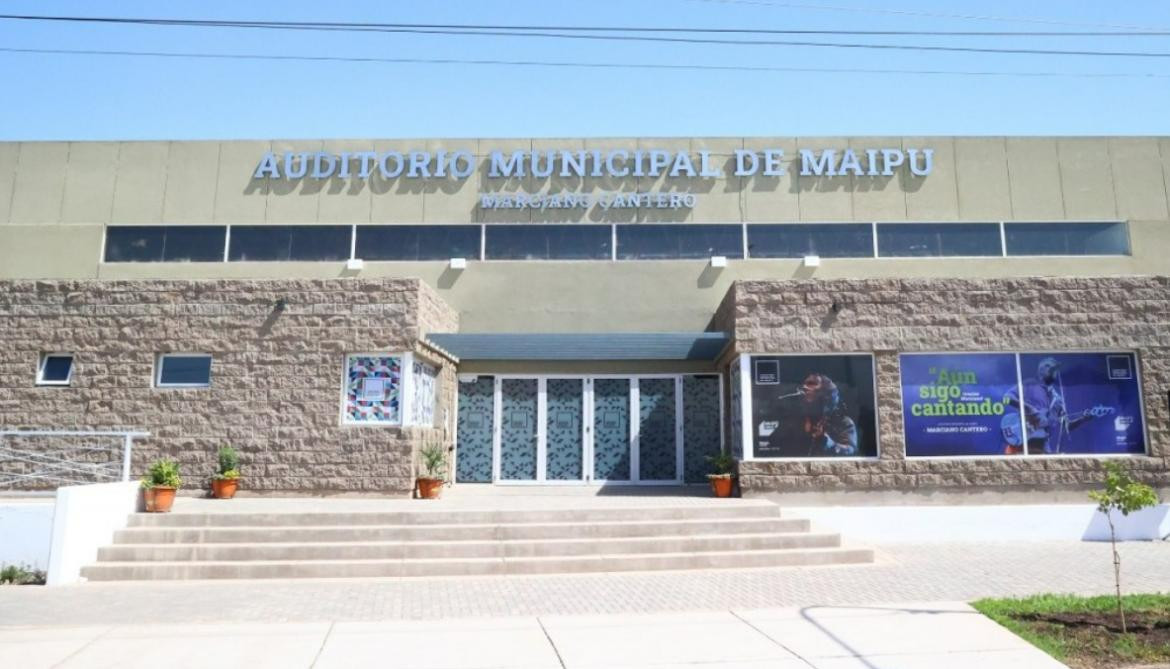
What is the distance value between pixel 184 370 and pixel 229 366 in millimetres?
869

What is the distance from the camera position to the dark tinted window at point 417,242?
17422 mm

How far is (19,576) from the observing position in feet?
31.3

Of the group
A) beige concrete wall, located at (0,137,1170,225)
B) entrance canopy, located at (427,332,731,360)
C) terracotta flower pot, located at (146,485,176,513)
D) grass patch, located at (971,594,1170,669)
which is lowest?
grass patch, located at (971,594,1170,669)

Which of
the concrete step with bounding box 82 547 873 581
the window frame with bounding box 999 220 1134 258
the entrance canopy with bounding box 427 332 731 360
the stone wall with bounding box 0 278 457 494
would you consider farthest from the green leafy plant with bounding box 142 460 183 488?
the window frame with bounding box 999 220 1134 258

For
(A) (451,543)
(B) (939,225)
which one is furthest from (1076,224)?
(A) (451,543)

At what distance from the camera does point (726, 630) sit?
6.93 meters

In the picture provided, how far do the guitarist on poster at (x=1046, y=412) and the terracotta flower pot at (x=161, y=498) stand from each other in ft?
41.5

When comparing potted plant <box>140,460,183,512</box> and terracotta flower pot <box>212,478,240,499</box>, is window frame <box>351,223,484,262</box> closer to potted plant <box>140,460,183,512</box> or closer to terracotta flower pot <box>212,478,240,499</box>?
terracotta flower pot <box>212,478,240,499</box>

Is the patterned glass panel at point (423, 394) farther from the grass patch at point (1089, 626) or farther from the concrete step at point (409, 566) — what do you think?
the grass patch at point (1089, 626)

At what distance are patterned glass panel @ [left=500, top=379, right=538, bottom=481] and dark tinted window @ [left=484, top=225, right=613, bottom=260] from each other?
299 centimetres

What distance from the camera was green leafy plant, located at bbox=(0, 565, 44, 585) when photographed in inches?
373

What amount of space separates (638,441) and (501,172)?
22.1ft

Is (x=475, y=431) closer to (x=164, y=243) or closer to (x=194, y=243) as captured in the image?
(x=194, y=243)

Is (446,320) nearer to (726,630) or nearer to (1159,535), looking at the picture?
(726,630)
